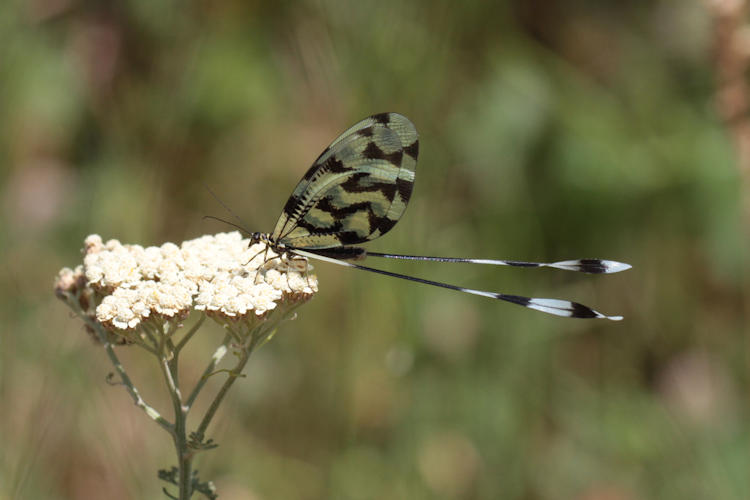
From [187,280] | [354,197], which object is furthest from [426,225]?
[187,280]

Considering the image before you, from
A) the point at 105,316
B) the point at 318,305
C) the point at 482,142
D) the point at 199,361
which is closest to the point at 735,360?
the point at 482,142

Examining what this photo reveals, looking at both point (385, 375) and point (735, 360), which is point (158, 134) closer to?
point (385, 375)

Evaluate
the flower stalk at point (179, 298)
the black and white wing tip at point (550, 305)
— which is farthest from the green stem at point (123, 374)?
the black and white wing tip at point (550, 305)

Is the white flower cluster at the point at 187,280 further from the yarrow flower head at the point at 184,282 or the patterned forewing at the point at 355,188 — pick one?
the patterned forewing at the point at 355,188

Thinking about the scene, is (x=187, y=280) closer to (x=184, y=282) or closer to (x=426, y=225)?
(x=184, y=282)

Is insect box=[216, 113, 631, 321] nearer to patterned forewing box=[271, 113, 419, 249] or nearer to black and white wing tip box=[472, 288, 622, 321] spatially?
patterned forewing box=[271, 113, 419, 249]

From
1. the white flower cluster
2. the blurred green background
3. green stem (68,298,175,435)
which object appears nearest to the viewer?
green stem (68,298,175,435)

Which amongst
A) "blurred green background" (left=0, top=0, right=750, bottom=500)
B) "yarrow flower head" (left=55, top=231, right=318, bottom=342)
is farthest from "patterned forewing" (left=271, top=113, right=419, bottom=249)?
"blurred green background" (left=0, top=0, right=750, bottom=500)
